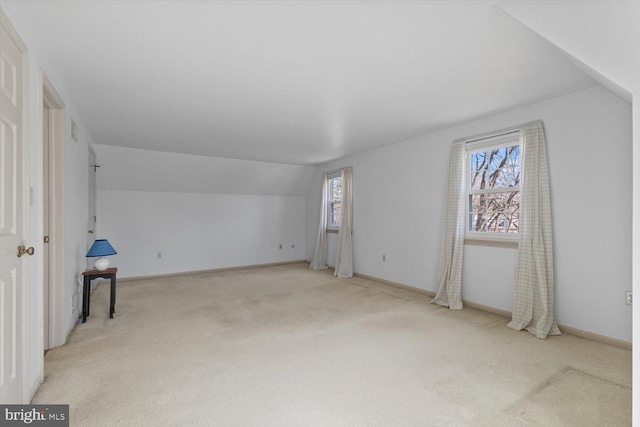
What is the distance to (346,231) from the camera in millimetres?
5691

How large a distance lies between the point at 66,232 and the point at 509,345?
3.90 m

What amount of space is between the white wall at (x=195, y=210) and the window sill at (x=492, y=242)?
12.4 ft

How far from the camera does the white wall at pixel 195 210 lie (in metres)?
5.27

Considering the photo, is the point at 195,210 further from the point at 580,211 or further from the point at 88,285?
the point at 580,211

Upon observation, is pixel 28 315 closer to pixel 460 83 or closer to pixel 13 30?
pixel 13 30

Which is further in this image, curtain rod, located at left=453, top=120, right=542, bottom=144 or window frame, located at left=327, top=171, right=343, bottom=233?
window frame, located at left=327, top=171, right=343, bottom=233

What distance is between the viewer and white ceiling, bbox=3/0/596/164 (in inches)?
67.7

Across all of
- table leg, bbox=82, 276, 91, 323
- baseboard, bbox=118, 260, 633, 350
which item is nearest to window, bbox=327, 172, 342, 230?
baseboard, bbox=118, 260, 633, 350

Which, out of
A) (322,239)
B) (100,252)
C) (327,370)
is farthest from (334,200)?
(327,370)

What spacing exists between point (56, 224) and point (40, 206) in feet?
2.35

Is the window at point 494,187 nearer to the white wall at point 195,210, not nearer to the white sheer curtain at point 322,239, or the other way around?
the white sheer curtain at point 322,239

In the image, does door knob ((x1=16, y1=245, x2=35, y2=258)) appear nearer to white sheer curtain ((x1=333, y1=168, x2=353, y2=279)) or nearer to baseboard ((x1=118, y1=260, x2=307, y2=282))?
baseboard ((x1=118, y1=260, x2=307, y2=282))

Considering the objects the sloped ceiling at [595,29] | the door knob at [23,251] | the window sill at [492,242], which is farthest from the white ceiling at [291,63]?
the window sill at [492,242]

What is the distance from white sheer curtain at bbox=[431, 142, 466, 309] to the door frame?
381 cm
